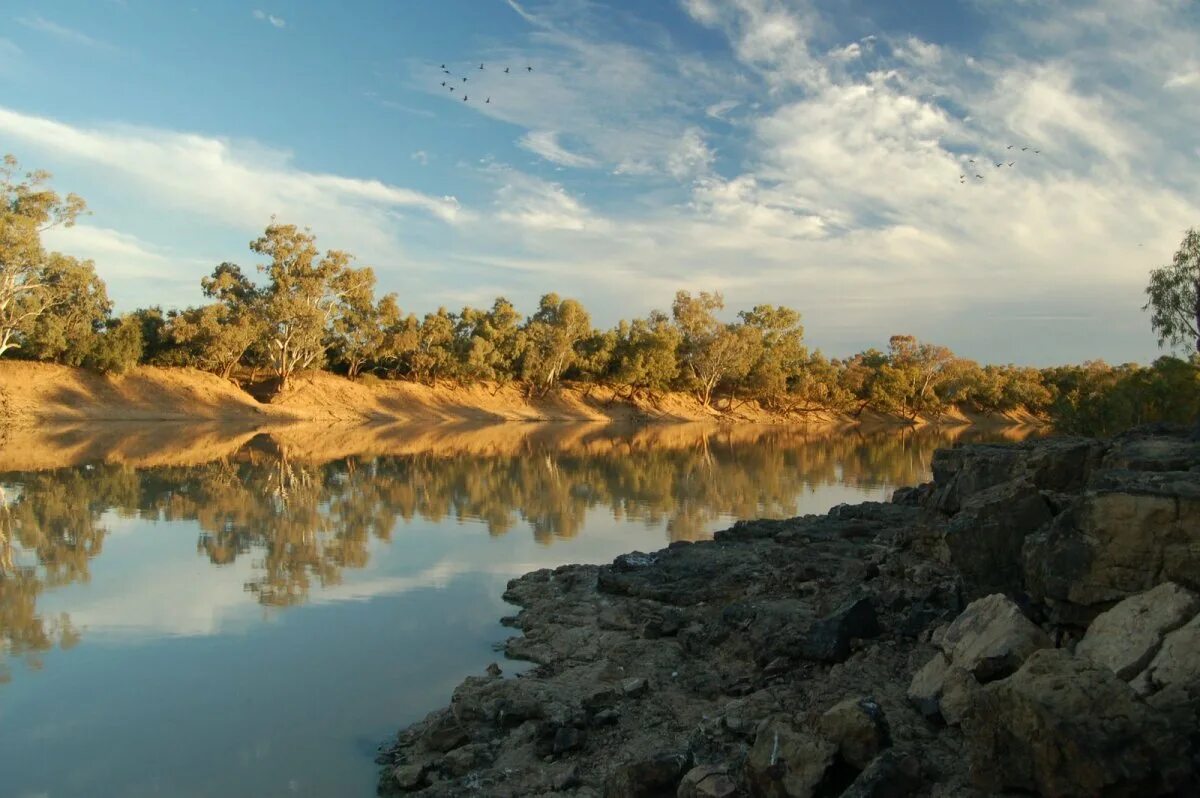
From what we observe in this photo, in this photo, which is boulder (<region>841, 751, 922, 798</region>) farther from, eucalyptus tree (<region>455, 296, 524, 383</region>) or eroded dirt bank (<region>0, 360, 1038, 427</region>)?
eucalyptus tree (<region>455, 296, 524, 383</region>)

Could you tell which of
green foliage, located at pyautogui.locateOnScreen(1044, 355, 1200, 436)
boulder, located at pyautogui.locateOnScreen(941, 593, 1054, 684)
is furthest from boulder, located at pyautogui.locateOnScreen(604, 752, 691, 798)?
green foliage, located at pyautogui.locateOnScreen(1044, 355, 1200, 436)

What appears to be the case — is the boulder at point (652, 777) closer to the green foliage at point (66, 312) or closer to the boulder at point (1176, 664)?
the boulder at point (1176, 664)

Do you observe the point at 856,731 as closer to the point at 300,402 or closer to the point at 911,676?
the point at 911,676

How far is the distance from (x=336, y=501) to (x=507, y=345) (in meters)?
47.0

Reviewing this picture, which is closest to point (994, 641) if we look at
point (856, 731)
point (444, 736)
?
point (856, 731)

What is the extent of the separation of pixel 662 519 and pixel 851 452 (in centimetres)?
2909

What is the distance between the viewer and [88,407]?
46781 millimetres

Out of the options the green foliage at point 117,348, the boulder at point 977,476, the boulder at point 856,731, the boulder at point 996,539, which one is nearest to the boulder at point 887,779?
the boulder at point 856,731

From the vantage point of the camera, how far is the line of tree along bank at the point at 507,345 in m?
34.8

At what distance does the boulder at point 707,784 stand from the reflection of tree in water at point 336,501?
7.63 m

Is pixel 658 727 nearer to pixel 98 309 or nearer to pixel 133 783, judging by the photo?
pixel 133 783

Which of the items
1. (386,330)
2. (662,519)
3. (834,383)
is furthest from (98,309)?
(834,383)

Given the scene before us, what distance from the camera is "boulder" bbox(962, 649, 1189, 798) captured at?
13.8ft

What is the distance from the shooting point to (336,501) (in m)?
20.9
